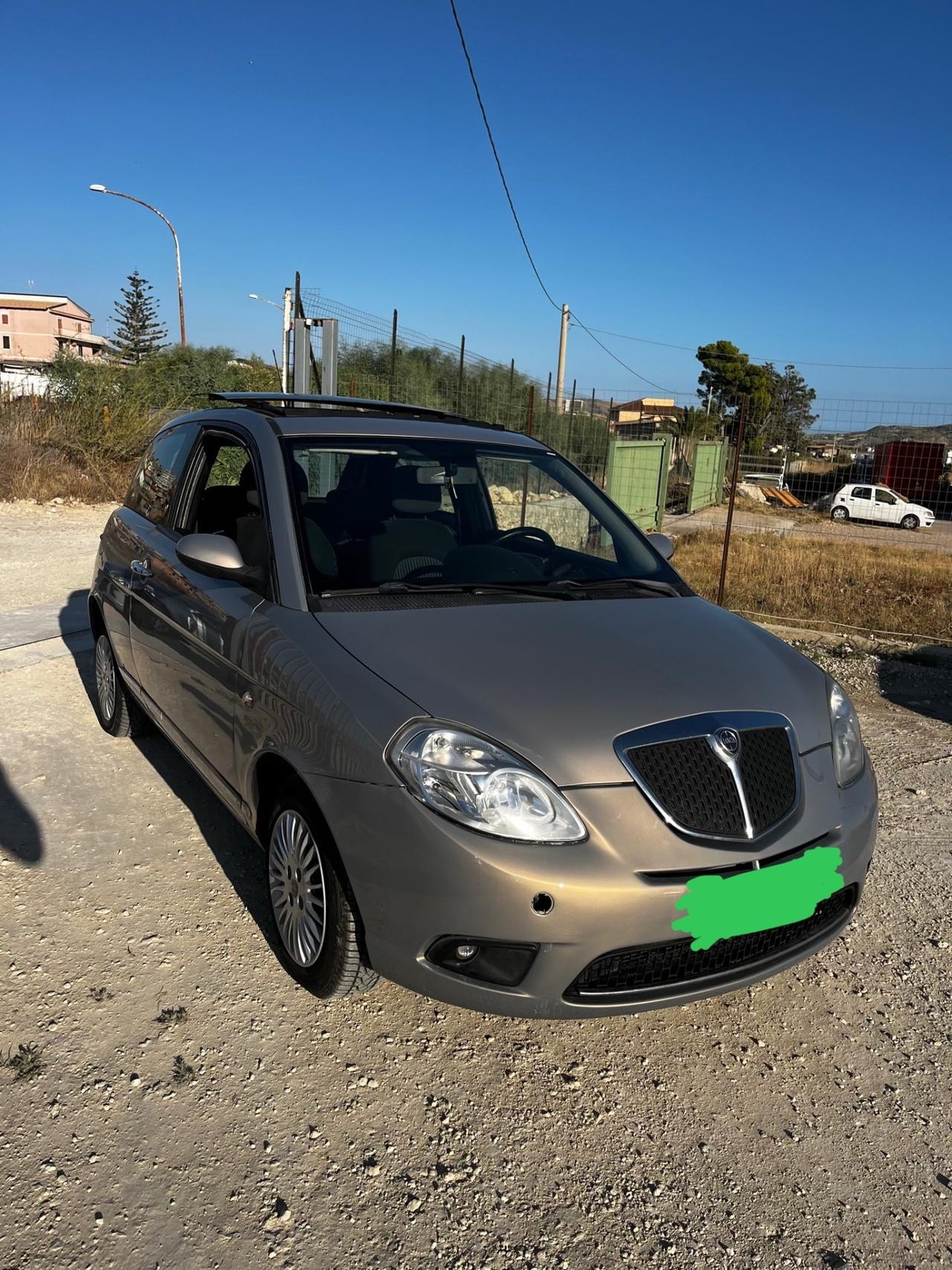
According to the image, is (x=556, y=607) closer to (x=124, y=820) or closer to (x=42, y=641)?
(x=124, y=820)

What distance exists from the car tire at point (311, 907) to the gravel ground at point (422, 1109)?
163mm

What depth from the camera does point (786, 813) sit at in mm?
2395

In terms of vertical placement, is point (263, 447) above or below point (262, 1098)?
above

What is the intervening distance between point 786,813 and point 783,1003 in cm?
90

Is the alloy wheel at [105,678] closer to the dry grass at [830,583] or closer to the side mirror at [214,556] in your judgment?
the side mirror at [214,556]

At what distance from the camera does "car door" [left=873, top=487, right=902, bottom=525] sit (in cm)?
3350

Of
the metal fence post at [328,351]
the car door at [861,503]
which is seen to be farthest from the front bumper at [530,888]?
the car door at [861,503]

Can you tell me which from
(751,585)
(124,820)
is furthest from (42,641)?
(751,585)

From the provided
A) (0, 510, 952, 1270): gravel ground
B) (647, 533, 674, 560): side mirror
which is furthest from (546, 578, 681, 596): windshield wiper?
(0, 510, 952, 1270): gravel ground

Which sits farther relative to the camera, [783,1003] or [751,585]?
[751,585]

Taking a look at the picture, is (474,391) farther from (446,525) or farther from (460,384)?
(446,525)

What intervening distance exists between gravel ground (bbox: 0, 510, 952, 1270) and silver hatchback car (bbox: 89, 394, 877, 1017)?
33cm

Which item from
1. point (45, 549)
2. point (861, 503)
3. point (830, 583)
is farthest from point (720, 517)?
point (45, 549)

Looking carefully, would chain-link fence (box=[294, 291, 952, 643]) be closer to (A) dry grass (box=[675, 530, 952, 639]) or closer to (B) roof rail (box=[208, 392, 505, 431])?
(A) dry grass (box=[675, 530, 952, 639])
